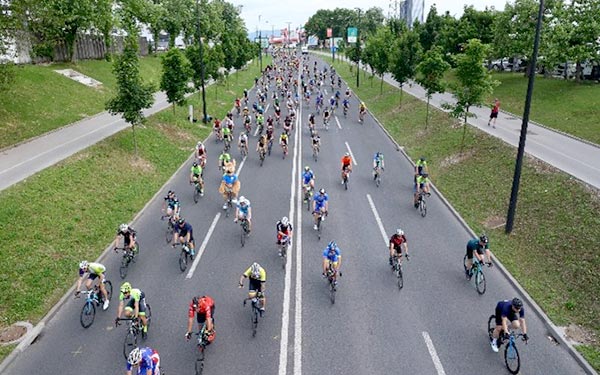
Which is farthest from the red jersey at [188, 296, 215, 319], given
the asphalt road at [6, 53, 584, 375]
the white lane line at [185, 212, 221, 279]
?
the white lane line at [185, 212, 221, 279]

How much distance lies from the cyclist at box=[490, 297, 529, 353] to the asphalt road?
1.81 feet

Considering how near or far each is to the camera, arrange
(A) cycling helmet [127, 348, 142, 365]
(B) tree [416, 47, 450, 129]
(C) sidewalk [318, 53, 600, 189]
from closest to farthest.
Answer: (A) cycling helmet [127, 348, 142, 365], (C) sidewalk [318, 53, 600, 189], (B) tree [416, 47, 450, 129]

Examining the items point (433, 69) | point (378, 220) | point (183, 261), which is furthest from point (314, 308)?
point (433, 69)

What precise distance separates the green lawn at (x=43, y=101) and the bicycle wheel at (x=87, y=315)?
15.7 m

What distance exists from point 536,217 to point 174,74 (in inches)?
933

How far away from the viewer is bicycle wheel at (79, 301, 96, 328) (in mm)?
11000

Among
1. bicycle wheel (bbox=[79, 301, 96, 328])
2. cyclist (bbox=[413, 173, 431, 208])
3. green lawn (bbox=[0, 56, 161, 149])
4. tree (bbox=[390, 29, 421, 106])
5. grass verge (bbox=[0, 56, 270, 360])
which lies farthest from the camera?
tree (bbox=[390, 29, 421, 106])

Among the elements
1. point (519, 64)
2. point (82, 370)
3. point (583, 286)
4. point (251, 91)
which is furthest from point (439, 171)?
point (519, 64)

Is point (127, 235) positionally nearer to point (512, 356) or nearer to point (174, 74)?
point (512, 356)

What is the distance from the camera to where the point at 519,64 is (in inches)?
2312

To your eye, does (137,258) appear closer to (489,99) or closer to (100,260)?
(100,260)

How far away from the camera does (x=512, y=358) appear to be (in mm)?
9562

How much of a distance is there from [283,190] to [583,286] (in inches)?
501

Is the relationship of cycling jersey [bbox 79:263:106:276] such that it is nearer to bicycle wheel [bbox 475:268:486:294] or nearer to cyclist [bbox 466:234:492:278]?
cyclist [bbox 466:234:492:278]
